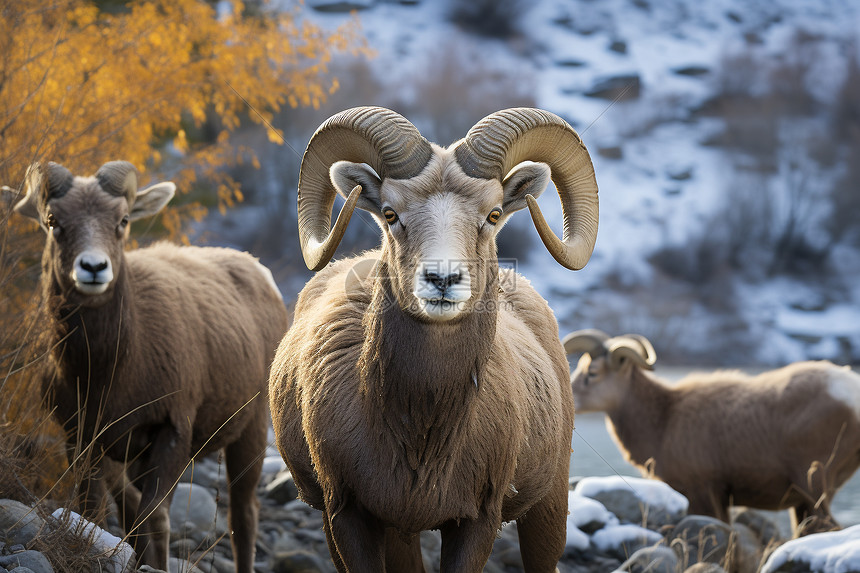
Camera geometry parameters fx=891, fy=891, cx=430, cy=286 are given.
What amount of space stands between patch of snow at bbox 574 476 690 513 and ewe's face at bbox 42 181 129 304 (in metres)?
4.80

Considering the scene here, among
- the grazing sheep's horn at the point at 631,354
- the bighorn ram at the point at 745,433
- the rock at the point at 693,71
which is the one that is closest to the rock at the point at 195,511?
the bighorn ram at the point at 745,433

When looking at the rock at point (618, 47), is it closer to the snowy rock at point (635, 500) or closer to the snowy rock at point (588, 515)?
the snowy rock at point (635, 500)

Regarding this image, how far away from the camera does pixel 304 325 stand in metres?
4.74

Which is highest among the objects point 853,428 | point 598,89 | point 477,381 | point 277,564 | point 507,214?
point 507,214

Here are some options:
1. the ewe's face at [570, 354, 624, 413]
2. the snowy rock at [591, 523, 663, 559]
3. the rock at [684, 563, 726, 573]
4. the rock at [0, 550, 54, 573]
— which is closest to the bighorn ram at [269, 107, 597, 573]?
the rock at [0, 550, 54, 573]

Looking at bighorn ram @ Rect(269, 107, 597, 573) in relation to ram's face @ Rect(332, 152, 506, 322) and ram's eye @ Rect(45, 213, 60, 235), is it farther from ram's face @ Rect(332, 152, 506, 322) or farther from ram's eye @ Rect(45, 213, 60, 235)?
ram's eye @ Rect(45, 213, 60, 235)

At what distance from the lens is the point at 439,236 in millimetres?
3582

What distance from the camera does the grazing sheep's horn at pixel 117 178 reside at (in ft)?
19.2

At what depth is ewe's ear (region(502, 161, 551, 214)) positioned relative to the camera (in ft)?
13.6

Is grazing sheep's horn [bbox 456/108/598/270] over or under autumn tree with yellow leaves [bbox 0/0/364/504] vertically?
over

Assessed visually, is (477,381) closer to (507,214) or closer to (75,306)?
(507,214)

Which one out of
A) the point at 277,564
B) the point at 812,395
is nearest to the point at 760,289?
the point at 812,395

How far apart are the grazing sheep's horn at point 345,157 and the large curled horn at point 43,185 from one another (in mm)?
2072

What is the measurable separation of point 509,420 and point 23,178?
372 centimetres
